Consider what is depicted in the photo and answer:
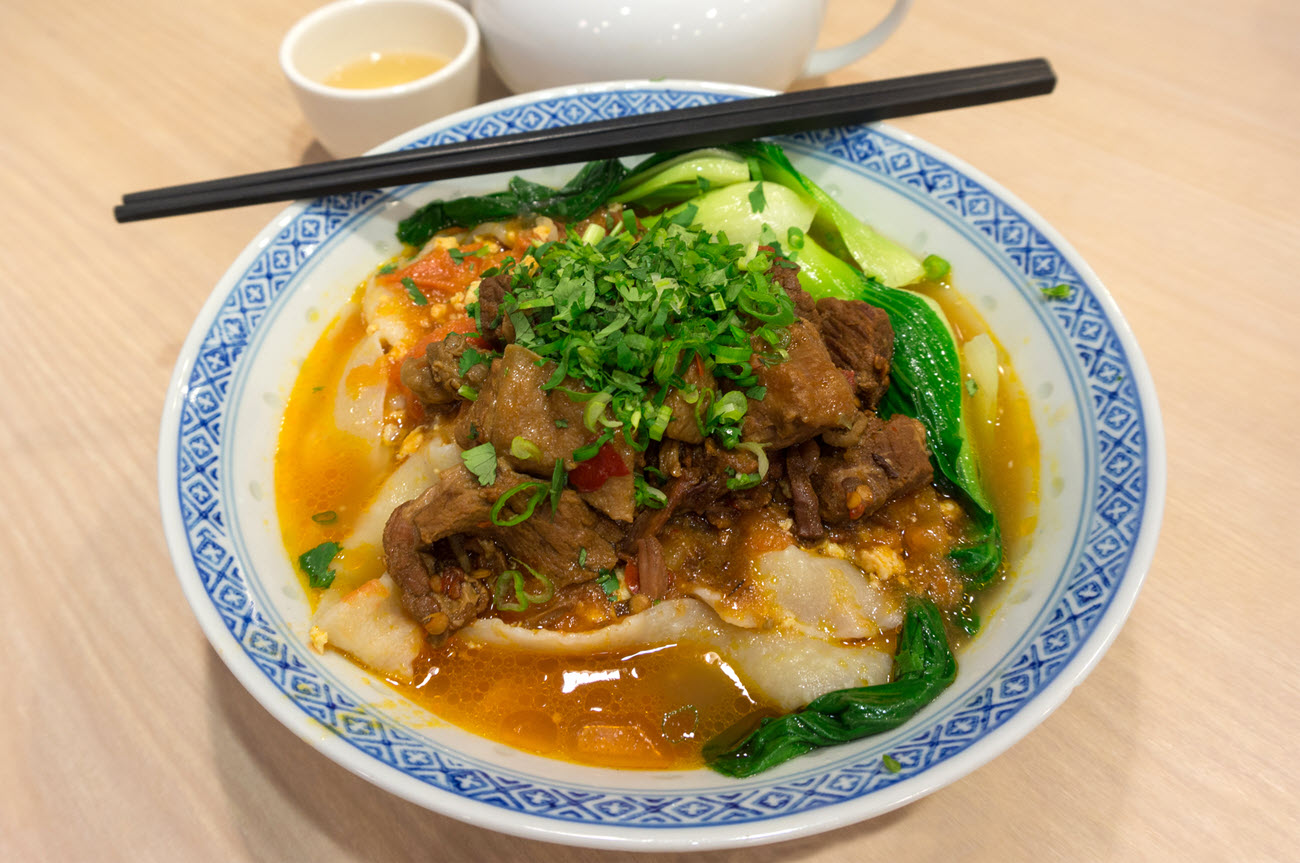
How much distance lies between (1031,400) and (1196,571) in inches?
27.2

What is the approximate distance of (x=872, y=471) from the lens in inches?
79.2

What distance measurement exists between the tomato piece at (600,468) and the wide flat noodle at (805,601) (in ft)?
1.33

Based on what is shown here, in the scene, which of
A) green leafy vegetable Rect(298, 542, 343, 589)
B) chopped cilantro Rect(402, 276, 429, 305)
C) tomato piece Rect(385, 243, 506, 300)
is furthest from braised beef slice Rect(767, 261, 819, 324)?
green leafy vegetable Rect(298, 542, 343, 589)

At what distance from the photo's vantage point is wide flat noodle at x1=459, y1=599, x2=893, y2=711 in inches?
73.9

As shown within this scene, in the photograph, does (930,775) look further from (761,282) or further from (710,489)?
(761,282)

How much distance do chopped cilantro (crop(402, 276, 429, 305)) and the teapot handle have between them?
6.12ft

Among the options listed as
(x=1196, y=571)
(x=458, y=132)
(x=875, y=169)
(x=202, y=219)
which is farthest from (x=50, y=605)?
(x=1196, y=571)

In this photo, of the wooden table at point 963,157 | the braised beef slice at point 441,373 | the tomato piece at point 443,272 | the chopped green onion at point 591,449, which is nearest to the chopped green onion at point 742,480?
the chopped green onion at point 591,449

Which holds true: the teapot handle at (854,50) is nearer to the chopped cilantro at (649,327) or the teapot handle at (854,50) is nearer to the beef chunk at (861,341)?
the beef chunk at (861,341)

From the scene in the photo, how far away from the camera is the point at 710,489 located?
6.52 ft

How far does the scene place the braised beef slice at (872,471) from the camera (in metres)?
2.00

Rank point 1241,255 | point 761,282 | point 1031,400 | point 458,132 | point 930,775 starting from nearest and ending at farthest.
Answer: point 930,775 → point 761,282 → point 1031,400 → point 458,132 → point 1241,255

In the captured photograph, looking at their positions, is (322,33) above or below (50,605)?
above

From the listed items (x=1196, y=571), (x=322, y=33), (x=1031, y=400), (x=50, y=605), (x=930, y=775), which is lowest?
(x=50, y=605)
